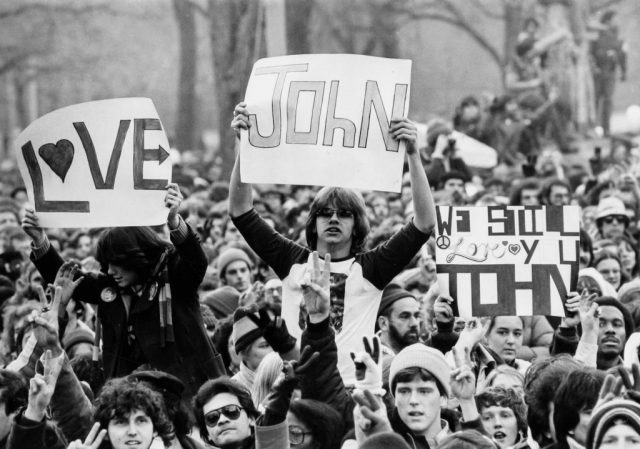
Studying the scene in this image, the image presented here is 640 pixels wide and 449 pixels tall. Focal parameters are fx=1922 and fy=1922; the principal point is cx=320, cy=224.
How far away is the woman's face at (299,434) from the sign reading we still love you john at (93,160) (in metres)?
1.76

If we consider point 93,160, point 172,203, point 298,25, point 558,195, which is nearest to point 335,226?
point 172,203

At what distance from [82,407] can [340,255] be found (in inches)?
50.3

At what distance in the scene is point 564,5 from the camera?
28.1 m

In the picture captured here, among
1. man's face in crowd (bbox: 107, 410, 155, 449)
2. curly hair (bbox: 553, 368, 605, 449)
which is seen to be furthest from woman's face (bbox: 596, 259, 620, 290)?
man's face in crowd (bbox: 107, 410, 155, 449)

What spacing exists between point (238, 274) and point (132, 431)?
452 centimetres

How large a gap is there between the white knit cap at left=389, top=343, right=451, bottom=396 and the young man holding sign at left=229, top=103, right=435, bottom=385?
2.40ft

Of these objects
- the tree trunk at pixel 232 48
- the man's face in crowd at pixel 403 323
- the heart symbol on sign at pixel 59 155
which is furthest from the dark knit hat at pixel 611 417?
the tree trunk at pixel 232 48

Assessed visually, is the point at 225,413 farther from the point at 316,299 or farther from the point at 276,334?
the point at 316,299

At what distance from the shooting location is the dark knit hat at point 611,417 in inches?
249

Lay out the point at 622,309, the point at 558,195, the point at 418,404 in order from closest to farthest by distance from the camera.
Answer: the point at 418,404 → the point at 622,309 → the point at 558,195

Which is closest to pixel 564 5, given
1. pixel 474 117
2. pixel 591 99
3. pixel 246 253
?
pixel 591 99

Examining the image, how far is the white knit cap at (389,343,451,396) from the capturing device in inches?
285

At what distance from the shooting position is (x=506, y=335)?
9320 mm

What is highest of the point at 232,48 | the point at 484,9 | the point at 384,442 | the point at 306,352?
the point at 484,9
